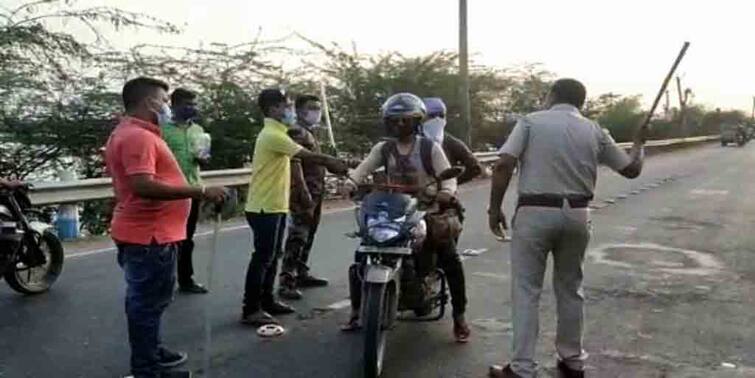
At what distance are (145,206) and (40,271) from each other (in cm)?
372

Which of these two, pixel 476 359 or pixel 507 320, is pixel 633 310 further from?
pixel 476 359

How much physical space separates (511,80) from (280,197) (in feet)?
82.4

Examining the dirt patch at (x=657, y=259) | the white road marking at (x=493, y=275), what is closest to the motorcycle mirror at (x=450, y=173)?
the white road marking at (x=493, y=275)

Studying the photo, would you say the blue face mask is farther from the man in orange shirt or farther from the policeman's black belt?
the policeman's black belt

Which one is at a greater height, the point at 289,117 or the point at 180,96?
the point at 180,96

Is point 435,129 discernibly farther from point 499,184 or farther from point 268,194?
point 499,184

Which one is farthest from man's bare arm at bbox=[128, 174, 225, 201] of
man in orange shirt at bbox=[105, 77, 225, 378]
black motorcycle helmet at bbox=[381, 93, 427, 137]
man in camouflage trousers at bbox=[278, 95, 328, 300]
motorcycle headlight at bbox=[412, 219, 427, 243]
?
man in camouflage trousers at bbox=[278, 95, 328, 300]

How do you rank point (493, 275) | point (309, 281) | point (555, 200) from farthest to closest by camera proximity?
1. point (493, 275)
2. point (309, 281)
3. point (555, 200)

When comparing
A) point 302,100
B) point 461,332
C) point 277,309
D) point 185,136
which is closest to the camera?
point 461,332

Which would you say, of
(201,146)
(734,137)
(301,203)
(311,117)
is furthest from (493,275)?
(734,137)

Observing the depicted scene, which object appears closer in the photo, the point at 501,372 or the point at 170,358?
the point at 501,372

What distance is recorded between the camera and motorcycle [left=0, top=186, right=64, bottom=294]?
7.13 meters

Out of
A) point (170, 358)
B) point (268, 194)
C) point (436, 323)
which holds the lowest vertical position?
point (436, 323)

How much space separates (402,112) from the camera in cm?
599
